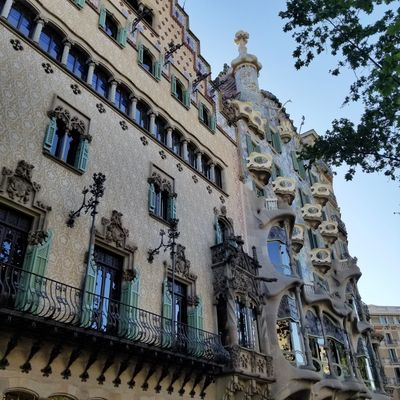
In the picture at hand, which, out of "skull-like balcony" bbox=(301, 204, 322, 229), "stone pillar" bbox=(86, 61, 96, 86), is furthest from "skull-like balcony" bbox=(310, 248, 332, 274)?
"stone pillar" bbox=(86, 61, 96, 86)

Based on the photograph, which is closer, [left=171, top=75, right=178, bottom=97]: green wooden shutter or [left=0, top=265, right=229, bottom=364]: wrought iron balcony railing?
[left=0, top=265, right=229, bottom=364]: wrought iron balcony railing

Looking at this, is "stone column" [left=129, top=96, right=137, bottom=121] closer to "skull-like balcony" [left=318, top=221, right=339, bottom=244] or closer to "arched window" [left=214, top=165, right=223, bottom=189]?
"arched window" [left=214, top=165, right=223, bottom=189]

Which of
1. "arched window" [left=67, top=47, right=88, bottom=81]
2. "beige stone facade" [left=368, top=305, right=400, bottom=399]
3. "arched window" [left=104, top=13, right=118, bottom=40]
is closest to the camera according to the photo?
"arched window" [left=67, top=47, right=88, bottom=81]

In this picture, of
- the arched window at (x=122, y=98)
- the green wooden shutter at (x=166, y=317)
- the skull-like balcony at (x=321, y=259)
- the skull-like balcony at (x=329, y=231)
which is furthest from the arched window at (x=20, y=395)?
the skull-like balcony at (x=329, y=231)

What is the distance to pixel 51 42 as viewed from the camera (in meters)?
12.5

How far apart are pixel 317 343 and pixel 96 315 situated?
1232cm

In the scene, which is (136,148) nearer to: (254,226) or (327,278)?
(254,226)

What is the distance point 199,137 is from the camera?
714 inches

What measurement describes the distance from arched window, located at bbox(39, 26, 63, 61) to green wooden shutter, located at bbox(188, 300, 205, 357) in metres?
8.75

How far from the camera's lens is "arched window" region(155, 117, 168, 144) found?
15.6 metres

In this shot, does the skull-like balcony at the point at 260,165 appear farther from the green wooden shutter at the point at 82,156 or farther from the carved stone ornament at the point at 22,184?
the carved stone ornament at the point at 22,184

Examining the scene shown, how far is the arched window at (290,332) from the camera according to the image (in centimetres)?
1571

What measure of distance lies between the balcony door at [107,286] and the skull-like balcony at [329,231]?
1964 cm

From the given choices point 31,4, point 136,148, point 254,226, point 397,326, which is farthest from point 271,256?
point 397,326
